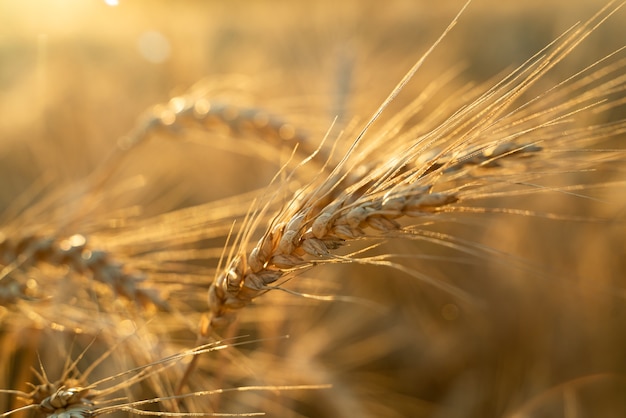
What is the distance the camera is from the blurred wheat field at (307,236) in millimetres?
760

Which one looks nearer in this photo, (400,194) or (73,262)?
(400,194)

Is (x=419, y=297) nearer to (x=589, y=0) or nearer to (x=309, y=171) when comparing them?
(x=309, y=171)

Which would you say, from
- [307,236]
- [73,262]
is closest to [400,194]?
[307,236]

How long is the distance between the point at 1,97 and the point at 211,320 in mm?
2389

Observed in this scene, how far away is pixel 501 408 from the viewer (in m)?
1.49

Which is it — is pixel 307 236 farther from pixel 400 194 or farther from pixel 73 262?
pixel 73 262

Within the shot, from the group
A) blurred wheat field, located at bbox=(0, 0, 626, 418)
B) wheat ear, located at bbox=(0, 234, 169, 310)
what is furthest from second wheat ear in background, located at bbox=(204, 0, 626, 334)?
wheat ear, located at bbox=(0, 234, 169, 310)

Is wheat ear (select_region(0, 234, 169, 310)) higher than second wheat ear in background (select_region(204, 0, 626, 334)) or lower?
lower

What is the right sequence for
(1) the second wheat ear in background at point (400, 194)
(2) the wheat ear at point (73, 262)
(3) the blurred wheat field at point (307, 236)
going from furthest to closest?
(2) the wheat ear at point (73, 262)
(3) the blurred wheat field at point (307, 236)
(1) the second wheat ear in background at point (400, 194)

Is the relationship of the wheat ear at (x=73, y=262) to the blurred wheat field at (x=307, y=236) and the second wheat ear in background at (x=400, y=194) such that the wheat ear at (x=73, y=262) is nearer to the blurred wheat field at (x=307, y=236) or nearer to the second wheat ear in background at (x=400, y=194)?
the blurred wheat field at (x=307, y=236)

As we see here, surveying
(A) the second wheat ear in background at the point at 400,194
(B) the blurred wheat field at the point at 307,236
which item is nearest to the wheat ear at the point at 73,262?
(B) the blurred wheat field at the point at 307,236

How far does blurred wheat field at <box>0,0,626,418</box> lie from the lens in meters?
0.76

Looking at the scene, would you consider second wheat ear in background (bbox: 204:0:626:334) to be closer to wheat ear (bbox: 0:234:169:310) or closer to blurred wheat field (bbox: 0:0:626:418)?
blurred wheat field (bbox: 0:0:626:418)

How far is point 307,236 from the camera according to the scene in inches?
27.1
